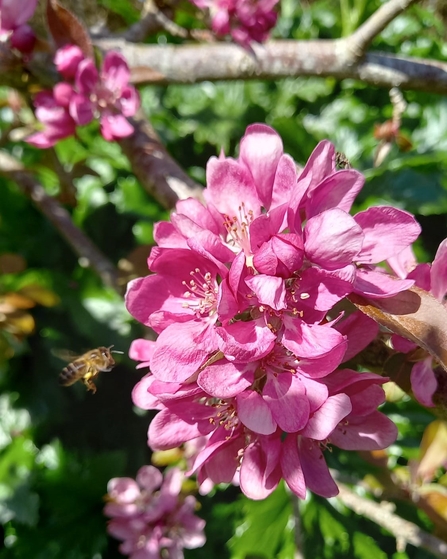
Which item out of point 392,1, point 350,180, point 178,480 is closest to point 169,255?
point 350,180

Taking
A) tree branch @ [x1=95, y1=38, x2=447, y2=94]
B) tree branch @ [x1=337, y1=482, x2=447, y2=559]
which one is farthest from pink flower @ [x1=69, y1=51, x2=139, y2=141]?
tree branch @ [x1=337, y1=482, x2=447, y2=559]

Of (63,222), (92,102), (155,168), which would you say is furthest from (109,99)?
(63,222)

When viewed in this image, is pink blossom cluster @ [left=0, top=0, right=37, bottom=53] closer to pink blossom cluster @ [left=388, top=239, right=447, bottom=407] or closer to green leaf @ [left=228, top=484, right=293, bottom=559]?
pink blossom cluster @ [left=388, top=239, right=447, bottom=407]

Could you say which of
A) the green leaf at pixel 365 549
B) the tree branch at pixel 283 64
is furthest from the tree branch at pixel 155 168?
the green leaf at pixel 365 549

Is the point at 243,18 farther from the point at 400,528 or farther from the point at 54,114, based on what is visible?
the point at 400,528

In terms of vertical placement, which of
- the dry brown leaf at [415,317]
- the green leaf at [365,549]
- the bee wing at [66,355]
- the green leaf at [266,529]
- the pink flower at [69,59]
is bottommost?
the green leaf at [266,529]

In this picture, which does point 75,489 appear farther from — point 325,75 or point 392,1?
point 392,1

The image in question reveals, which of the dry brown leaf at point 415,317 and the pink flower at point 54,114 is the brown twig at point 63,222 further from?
the dry brown leaf at point 415,317
